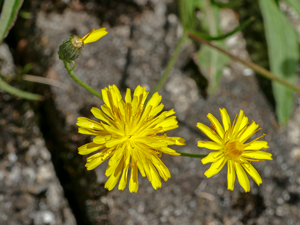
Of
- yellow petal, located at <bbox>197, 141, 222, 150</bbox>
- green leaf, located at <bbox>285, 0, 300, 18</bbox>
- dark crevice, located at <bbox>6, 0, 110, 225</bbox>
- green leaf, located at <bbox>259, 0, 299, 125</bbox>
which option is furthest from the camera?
green leaf, located at <bbox>259, 0, 299, 125</bbox>

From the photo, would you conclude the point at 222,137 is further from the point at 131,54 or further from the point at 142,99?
the point at 131,54

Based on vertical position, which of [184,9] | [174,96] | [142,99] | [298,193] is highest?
[184,9]

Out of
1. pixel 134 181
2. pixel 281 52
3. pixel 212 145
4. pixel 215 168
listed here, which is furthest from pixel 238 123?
pixel 281 52

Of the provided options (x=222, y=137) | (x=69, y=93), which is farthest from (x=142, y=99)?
(x=69, y=93)

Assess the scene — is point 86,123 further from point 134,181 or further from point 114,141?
point 134,181

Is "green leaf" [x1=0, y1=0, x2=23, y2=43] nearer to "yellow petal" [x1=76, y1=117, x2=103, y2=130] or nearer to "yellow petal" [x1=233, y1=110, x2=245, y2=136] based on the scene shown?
"yellow petal" [x1=76, y1=117, x2=103, y2=130]

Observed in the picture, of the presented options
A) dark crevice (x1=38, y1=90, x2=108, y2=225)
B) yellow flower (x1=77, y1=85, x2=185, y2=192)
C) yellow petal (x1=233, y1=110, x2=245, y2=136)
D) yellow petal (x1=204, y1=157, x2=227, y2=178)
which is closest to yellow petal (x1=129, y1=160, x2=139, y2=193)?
yellow flower (x1=77, y1=85, x2=185, y2=192)

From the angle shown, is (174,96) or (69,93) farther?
(174,96)
